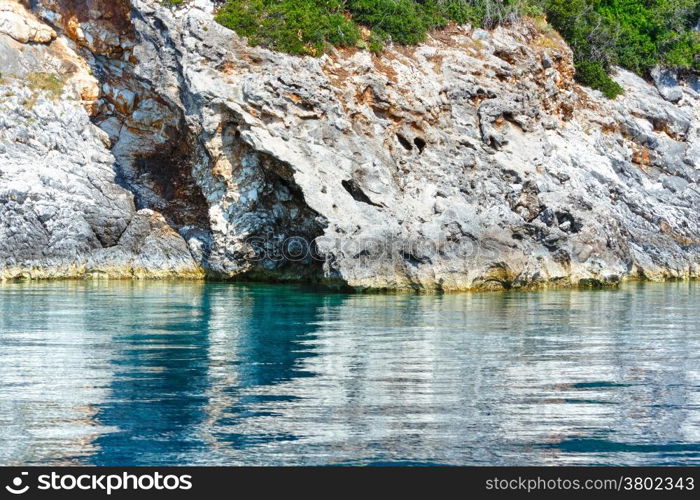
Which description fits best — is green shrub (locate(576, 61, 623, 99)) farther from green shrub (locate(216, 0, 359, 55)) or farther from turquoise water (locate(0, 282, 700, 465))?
turquoise water (locate(0, 282, 700, 465))

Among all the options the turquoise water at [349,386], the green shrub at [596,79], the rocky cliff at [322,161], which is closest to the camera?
the turquoise water at [349,386]

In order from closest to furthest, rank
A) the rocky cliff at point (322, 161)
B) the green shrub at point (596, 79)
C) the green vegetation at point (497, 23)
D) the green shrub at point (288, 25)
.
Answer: the rocky cliff at point (322, 161) → the green shrub at point (288, 25) → the green vegetation at point (497, 23) → the green shrub at point (596, 79)

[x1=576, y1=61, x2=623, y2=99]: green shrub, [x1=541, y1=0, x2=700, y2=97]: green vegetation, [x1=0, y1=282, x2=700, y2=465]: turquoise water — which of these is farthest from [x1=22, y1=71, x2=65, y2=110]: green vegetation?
[x1=576, y1=61, x2=623, y2=99]: green shrub

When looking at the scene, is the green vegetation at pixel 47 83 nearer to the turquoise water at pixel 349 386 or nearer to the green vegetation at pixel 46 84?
the green vegetation at pixel 46 84

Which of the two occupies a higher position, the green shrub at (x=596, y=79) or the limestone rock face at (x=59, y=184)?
the green shrub at (x=596, y=79)

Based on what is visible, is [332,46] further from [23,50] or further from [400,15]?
[23,50]

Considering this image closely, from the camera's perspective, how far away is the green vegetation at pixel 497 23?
1045 inches

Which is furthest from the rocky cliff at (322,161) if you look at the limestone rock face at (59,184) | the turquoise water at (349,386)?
the turquoise water at (349,386)

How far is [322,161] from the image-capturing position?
77.4 ft

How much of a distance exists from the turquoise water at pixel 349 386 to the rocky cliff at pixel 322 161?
225 inches

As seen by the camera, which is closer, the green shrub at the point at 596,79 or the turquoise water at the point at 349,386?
the turquoise water at the point at 349,386

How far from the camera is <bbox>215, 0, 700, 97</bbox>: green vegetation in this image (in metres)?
26.5

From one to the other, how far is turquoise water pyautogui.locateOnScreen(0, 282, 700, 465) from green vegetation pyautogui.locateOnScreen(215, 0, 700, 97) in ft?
37.0
